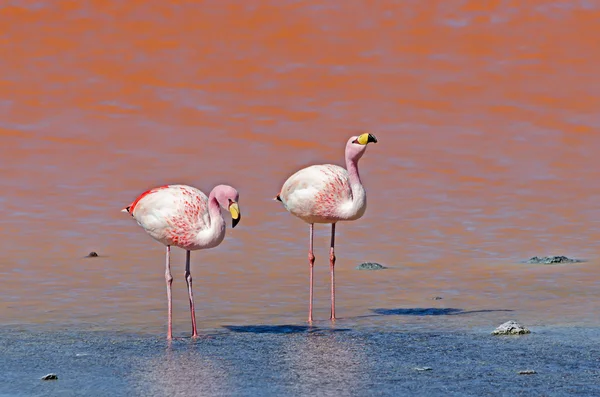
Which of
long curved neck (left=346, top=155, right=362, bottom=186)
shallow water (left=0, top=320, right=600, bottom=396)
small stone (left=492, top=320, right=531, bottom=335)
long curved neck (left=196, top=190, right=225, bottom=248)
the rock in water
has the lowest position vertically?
shallow water (left=0, top=320, right=600, bottom=396)

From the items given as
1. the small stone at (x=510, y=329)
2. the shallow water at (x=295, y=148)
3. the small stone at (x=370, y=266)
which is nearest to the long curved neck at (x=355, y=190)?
the shallow water at (x=295, y=148)

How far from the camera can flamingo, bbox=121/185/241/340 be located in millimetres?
10195

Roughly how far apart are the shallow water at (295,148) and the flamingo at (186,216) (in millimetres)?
682

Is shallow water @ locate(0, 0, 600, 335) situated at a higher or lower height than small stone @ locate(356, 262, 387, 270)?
higher

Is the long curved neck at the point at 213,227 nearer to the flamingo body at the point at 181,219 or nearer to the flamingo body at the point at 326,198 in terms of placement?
the flamingo body at the point at 181,219

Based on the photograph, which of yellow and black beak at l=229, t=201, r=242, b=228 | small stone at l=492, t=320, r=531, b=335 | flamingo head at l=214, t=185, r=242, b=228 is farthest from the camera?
flamingo head at l=214, t=185, r=242, b=228

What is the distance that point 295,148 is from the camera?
23484 millimetres

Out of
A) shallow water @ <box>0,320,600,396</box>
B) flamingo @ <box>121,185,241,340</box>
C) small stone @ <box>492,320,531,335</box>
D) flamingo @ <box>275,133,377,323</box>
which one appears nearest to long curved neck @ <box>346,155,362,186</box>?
flamingo @ <box>275,133,377,323</box>

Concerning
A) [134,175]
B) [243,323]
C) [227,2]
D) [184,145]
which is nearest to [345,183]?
[243,323]

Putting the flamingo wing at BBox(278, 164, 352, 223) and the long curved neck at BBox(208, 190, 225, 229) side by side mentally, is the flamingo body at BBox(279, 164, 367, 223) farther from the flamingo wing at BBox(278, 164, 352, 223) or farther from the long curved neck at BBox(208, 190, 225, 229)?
the long curved neck at BBox(208, 190, 225, 229)

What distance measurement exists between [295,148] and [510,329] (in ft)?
45.1

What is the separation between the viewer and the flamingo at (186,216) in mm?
10195

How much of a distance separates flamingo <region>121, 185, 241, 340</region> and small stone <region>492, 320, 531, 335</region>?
7.07 ft

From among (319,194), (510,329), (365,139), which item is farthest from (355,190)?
(510,329)
